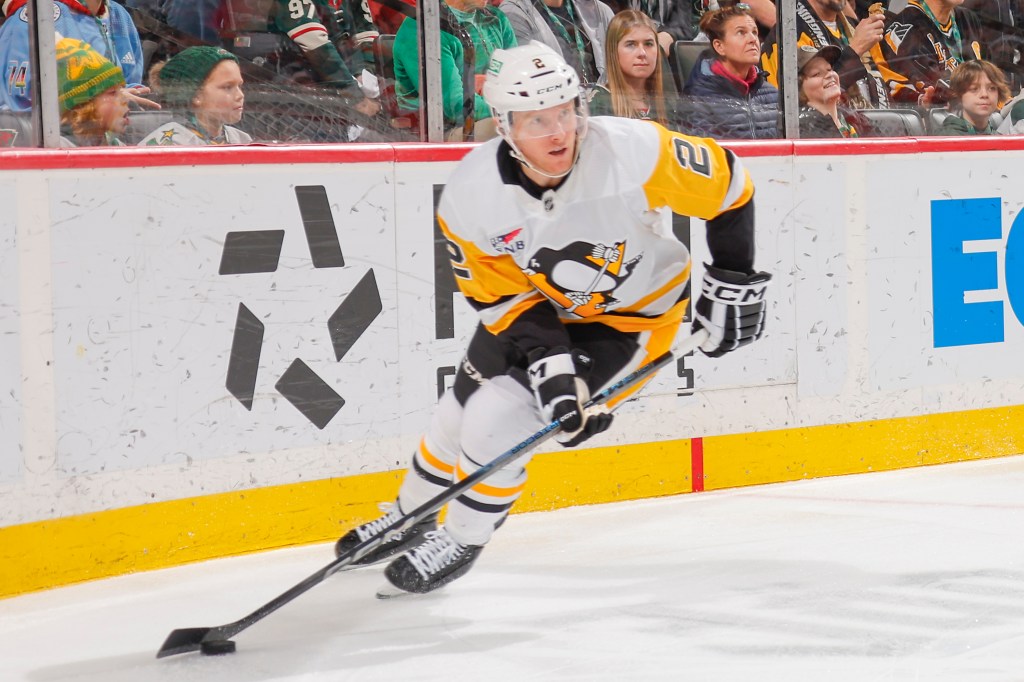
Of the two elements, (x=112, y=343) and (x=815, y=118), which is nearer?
(x=112, y=343)

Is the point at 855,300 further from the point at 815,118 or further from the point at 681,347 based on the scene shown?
the point at 681,347

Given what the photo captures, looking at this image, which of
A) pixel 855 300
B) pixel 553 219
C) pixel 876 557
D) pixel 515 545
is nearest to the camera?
pixel 553 219

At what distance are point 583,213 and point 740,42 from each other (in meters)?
1.72

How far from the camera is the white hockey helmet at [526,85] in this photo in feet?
8.36

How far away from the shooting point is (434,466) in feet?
9.80

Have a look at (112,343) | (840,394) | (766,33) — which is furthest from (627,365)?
(766,33)

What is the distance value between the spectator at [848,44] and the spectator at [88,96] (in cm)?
199

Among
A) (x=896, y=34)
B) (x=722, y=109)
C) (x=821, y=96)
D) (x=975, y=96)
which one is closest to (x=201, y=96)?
(x=722, y=109)

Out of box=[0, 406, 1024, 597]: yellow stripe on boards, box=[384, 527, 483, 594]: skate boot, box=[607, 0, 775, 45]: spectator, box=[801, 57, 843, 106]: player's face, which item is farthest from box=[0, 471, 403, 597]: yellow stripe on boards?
box=[801, 57, 843, 106]: player's face

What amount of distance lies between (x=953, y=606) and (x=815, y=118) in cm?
197

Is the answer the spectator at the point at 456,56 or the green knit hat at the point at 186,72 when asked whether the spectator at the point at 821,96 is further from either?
the green knit hat at the point at 186,72

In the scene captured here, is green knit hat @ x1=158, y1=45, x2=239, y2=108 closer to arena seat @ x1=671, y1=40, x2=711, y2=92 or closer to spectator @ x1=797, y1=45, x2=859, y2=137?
arena seat @ x1=671, y1=40, x2=711, y2=92

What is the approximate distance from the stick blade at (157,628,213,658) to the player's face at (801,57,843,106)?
2.62 meters

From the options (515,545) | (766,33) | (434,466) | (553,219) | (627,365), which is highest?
(766,33)
